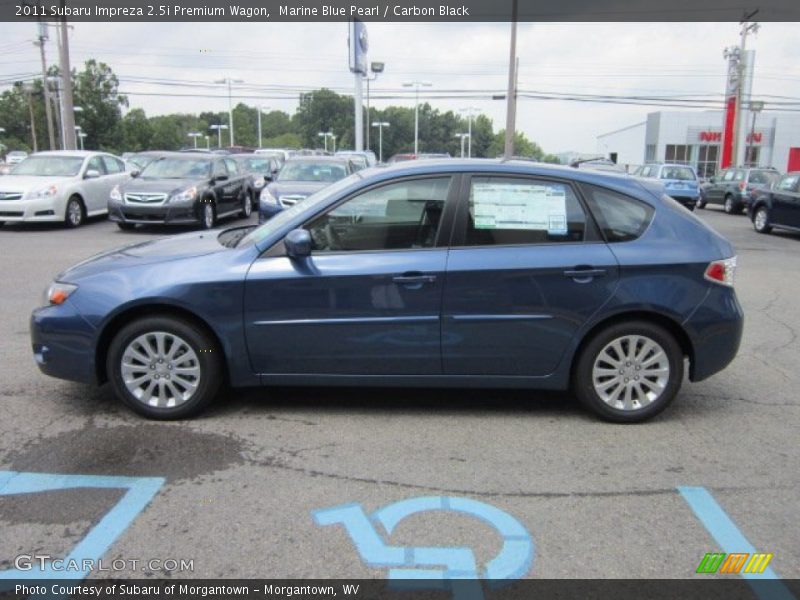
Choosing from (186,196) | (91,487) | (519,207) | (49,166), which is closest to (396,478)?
(91,487)

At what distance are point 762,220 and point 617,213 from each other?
49.4ft

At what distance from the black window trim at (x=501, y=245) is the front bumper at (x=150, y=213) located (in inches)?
425

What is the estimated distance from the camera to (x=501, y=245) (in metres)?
4.43

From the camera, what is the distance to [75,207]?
15.1m

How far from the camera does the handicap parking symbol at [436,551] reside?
2.85 m

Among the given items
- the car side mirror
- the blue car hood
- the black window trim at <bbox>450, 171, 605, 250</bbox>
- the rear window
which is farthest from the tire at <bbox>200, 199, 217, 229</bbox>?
the rear window

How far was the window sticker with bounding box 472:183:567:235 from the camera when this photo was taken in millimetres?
4465

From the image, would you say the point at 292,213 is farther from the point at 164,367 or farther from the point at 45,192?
the point at 45,192

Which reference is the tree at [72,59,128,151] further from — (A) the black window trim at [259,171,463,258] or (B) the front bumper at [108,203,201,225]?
(A) the black window trim at [259,171,463,258]

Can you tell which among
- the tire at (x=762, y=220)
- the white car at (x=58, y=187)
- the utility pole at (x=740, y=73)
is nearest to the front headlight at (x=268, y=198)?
the white car at (x=58, y=187)

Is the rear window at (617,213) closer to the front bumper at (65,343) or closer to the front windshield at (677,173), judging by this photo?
the front bumper at (65,343)

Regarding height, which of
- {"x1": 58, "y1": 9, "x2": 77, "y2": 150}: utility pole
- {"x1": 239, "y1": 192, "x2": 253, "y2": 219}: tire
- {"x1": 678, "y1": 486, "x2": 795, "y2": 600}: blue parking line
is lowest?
{"x1": 678, "y1": 486, "x2": 795, "y2": 600}: blue parking line

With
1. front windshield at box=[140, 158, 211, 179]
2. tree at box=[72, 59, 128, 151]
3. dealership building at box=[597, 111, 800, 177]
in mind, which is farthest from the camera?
tree at box=[72, 59, 128, 151]

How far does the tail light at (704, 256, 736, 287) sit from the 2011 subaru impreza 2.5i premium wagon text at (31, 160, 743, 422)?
13mm
